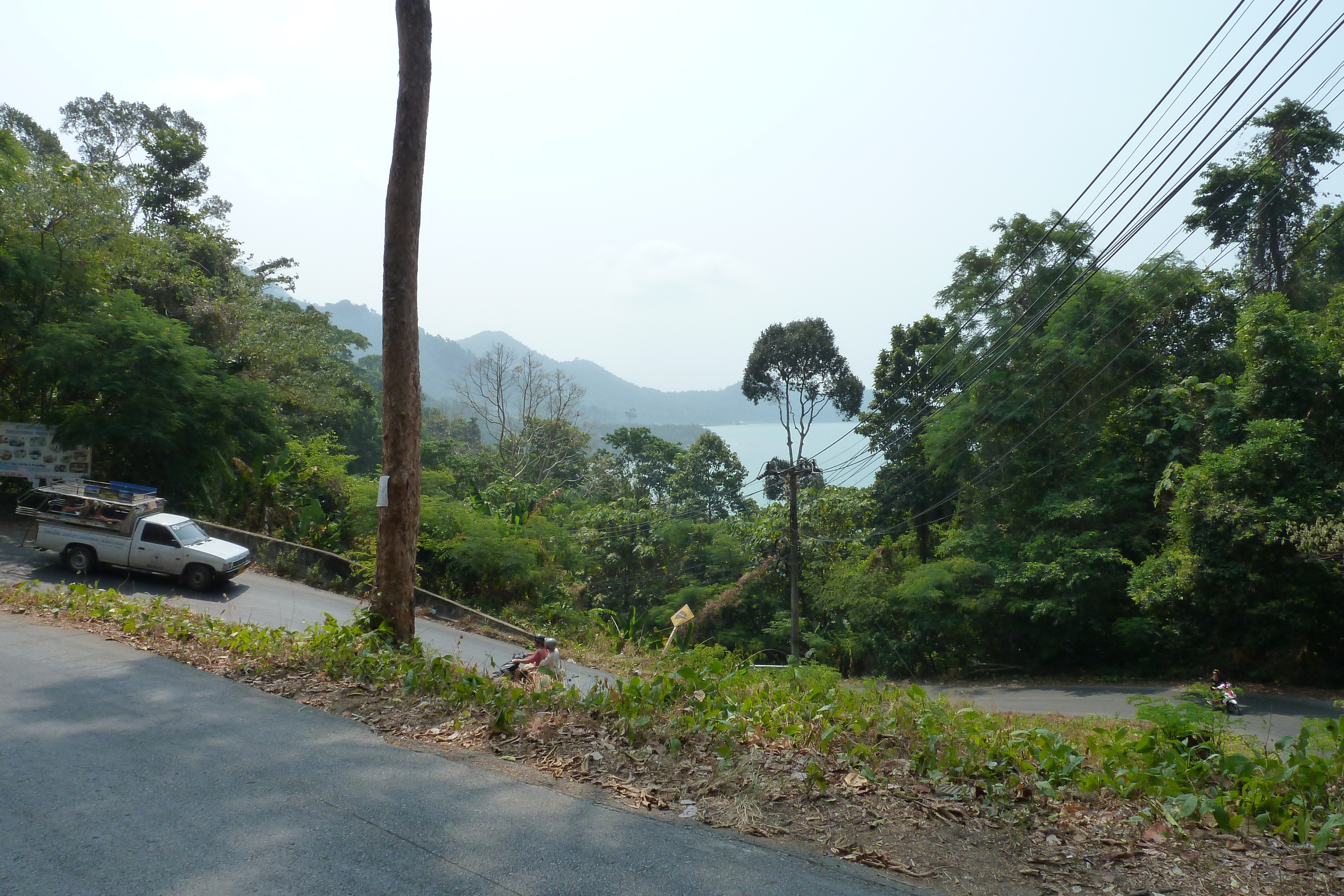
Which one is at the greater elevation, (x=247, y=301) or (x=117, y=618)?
(x=247, y=301)

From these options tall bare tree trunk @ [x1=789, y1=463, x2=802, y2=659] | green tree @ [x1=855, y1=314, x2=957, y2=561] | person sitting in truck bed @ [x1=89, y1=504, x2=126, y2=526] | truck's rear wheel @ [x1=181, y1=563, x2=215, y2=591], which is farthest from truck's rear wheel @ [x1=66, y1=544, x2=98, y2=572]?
green tree @ [x1=855, y1=314, x2=957, y2=561]

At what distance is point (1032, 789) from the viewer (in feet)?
15.7

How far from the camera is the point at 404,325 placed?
8977mm

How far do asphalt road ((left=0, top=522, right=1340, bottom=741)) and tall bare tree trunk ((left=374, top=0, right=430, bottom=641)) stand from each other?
3972mm

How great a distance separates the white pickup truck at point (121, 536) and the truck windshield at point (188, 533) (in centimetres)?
2

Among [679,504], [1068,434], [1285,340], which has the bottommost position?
[679,504]

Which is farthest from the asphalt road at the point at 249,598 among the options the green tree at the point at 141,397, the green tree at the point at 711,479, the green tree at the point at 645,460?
the green tree at the point at 645,460

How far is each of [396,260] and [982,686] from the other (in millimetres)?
23862

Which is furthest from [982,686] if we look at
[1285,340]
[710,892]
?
[710,892]

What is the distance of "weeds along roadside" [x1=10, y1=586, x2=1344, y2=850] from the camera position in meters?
4.43

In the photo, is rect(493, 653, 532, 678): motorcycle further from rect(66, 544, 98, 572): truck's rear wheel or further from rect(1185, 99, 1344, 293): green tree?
rect(1185, 99, 1344, 293): green tree

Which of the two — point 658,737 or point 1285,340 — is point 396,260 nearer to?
point 658,737

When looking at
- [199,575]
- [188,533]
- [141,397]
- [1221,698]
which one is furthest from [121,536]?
[1221,698]

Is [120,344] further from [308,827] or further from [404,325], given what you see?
[308,827]
